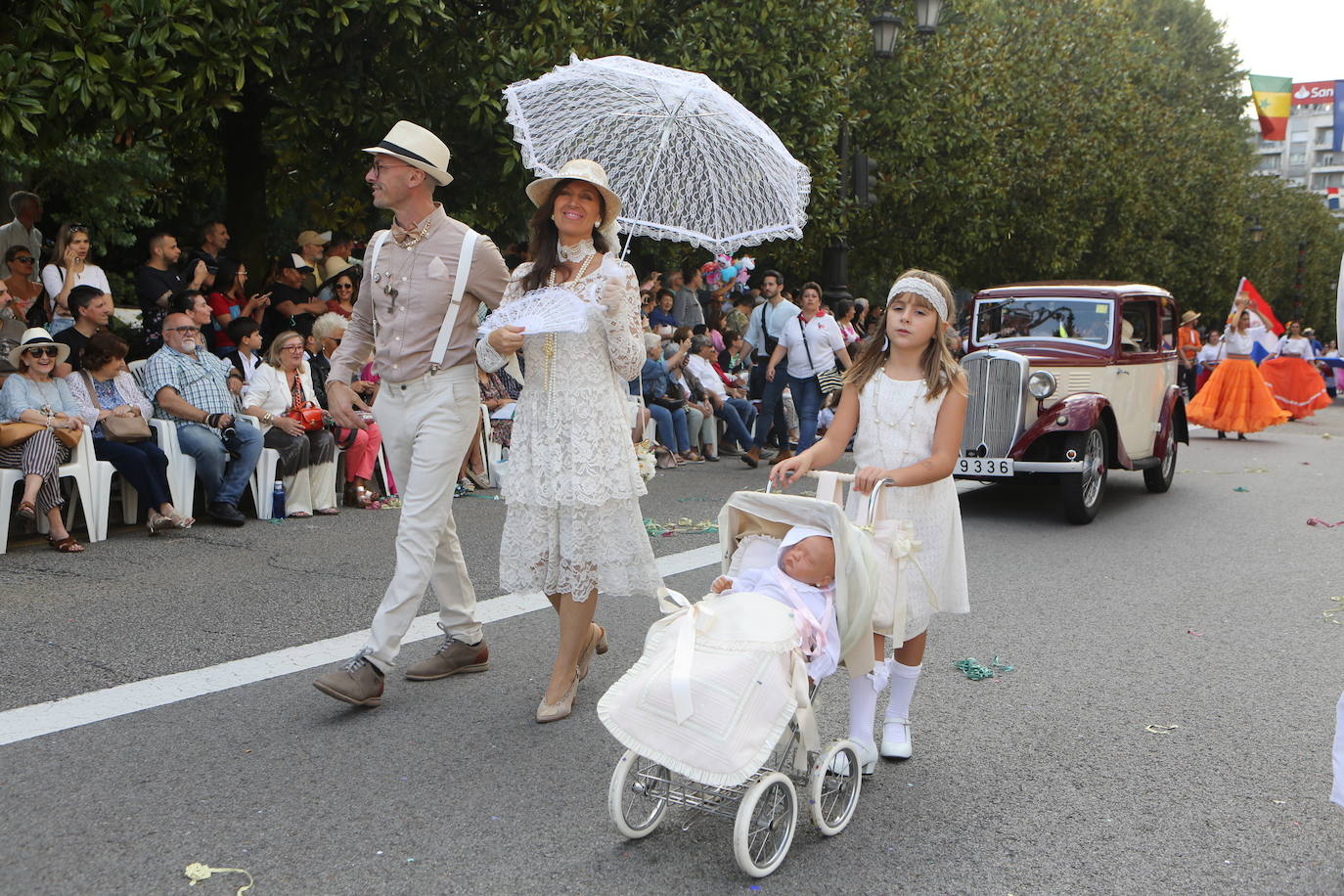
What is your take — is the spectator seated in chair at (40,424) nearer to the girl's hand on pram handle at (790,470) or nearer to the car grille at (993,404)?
the girl's hand on pram handle at (790,470)

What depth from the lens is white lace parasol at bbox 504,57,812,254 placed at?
5.34 metres

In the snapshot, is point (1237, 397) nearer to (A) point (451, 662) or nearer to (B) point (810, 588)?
(A) point (451, 662)

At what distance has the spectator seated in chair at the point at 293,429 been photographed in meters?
9.55

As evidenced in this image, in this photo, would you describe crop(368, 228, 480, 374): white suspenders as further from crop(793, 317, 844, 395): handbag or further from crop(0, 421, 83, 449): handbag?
crop(793, 317, 844, 395): handbag

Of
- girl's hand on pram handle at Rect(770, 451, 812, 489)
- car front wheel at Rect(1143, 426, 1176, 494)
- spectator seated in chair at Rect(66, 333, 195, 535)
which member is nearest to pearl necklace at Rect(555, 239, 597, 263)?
girl's hand on pram handle at Rect(770, 451, 812, 489)

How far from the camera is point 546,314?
4.51 metres

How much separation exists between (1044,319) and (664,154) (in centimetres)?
711

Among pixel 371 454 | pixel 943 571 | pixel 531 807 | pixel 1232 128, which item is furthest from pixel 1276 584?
pixel 1232 128

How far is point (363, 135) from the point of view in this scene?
508 inches

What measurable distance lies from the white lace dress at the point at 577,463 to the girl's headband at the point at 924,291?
3.35 ft

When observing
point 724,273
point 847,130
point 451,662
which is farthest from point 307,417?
point 724,273

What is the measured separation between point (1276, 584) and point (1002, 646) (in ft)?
8.98

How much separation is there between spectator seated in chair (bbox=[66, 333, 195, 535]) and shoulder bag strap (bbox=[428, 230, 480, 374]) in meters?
4.41

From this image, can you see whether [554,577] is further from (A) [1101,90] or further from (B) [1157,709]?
(A) [1101,90]
